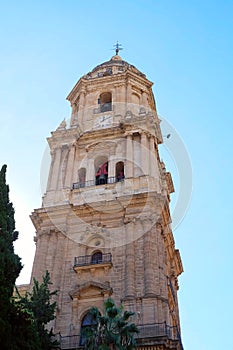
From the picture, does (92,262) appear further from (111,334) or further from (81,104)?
(81,104)

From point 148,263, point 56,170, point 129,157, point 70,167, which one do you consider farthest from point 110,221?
point 56,170

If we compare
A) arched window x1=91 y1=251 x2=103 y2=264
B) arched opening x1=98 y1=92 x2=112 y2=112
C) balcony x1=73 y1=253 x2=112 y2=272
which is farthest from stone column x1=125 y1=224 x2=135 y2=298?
arched opening x1=98 y1=92 x2=112 y2=112

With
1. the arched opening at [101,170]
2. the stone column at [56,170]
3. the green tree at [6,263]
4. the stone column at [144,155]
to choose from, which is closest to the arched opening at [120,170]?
the arched opening at [101,170]

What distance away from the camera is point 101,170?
31625 mm

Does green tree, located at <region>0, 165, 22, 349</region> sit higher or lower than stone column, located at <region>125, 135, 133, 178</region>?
lower

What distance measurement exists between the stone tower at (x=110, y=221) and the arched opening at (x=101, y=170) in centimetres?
6

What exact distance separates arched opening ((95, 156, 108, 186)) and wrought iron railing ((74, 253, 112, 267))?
5.97 meters

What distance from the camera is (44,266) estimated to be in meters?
25.7

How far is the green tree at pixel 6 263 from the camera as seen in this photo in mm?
15045

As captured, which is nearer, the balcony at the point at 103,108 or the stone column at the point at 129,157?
the stone column at the point at 129,157

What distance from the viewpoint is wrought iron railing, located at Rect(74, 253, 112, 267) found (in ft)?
82.2

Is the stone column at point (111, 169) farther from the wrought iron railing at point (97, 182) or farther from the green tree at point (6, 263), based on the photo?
the green tree at point (6, 263)

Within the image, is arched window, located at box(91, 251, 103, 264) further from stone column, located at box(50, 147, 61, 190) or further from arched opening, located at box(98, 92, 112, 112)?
arched opening, located at box(98, 92, 112, 112)

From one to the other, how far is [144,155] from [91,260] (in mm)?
7508
